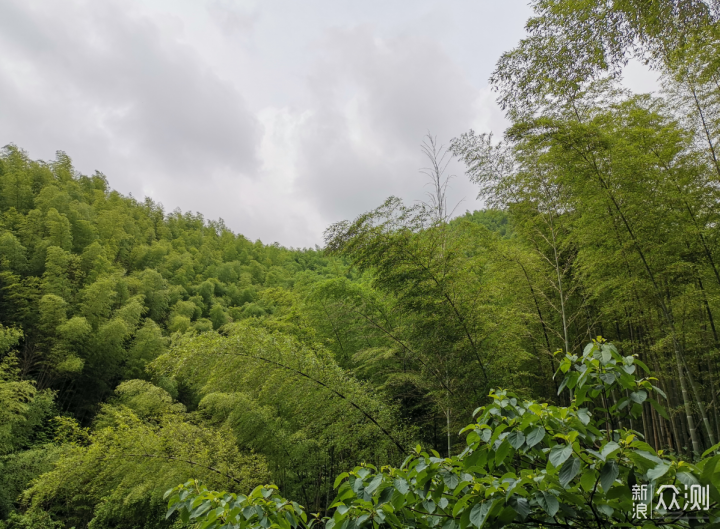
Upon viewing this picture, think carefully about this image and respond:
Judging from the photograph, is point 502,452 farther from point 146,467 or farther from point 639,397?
point 146,467

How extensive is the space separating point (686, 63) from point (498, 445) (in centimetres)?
462

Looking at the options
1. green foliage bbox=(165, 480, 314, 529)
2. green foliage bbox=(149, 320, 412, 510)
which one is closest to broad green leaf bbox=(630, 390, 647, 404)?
green foliage bbox=(165, 480, 314, 529)

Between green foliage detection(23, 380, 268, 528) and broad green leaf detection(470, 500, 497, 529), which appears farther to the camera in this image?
green foliage detection(23, 380, 268, 528)

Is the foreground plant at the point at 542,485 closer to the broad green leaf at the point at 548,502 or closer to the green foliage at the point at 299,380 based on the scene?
the broad green leaf at the point at 548,502

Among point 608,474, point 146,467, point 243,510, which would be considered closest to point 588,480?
point 608,474

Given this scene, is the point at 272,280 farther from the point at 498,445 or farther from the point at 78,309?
the point at 498,445

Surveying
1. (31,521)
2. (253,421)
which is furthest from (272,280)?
(253,421)

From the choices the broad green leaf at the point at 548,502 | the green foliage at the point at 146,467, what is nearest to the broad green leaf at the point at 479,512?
the broad green leaf at the point at 548,502

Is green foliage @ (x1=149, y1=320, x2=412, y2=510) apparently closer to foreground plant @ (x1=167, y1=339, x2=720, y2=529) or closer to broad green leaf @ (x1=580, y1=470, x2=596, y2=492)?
foreground plant @ (x1=167, y1=339, x2=720, y2=529)

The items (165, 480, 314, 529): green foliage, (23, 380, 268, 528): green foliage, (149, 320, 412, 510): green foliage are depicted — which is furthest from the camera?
(23, 380, 268, 528): green foliage

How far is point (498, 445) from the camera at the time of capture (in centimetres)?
96

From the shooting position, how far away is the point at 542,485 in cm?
85

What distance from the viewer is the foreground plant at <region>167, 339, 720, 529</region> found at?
0.75 metres

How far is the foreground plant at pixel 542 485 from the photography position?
75 centimetres
